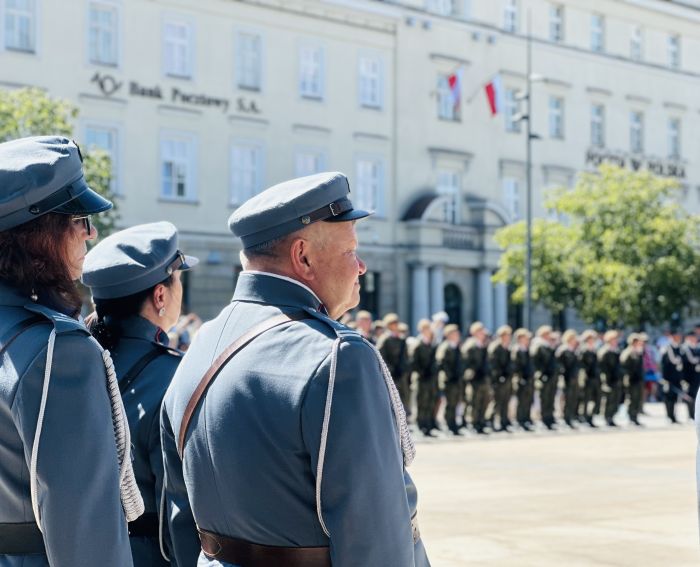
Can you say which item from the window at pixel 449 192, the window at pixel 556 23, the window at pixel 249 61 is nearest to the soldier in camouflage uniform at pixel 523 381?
the window at pixel 249 61

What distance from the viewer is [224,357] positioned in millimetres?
3217

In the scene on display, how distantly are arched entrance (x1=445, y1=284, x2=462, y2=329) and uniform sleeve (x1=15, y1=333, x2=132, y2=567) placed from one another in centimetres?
3816

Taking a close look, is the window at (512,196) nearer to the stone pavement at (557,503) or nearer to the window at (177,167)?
the window at (177,167)

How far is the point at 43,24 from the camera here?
31.5m

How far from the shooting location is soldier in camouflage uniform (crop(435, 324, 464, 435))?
22562mm

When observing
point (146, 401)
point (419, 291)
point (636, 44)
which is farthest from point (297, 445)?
point (636, 44)

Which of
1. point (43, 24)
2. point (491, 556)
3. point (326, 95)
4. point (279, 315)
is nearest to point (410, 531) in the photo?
point (279, 315)

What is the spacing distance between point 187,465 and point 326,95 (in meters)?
34.9

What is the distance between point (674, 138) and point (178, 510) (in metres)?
48.2

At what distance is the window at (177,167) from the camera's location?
34250 mm

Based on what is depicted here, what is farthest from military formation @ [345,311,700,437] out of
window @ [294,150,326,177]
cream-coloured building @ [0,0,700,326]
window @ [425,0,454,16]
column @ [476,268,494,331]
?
window @ [425,0,454,16]

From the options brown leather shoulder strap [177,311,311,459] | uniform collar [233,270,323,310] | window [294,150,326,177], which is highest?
window [294,150,326,177]

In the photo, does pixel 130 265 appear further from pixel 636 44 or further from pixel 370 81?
pixel 636 44

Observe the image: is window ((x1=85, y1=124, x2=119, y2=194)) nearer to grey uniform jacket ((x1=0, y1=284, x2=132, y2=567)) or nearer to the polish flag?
the polish flag
